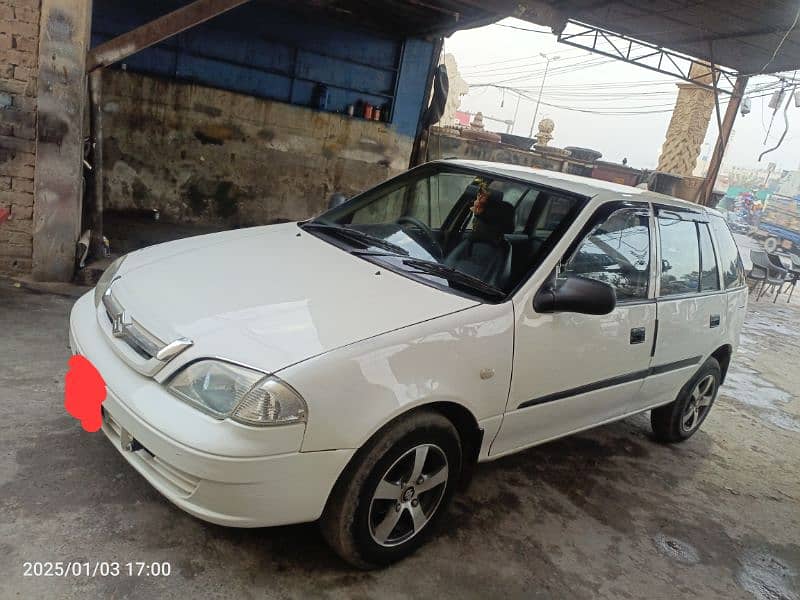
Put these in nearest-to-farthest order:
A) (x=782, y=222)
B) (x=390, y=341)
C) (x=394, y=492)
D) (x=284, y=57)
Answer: (x=390, y=341)
(x=394, y=492)
(x=284, y=57)
(x=782, y=222)

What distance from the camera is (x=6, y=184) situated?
4.58 m

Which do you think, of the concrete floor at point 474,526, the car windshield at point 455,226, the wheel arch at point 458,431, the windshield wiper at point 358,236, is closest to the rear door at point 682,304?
the concrete floor at point 474,526

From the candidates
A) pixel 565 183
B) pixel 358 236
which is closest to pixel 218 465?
pixel 358 236

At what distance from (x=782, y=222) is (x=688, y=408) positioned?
2997 cm

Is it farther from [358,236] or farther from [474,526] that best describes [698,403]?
[358,236]

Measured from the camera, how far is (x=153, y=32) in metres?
4.67

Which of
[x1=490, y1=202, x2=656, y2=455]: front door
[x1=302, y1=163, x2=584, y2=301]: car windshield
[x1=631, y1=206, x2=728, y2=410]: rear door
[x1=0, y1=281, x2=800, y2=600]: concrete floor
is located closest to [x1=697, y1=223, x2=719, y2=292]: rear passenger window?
[x1=631, y1=206, x2=728, y2=410]: rear door

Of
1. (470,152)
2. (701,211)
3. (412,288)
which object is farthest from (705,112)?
(412,288)

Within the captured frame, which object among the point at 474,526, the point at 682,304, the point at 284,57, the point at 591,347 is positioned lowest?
the point at 474,526

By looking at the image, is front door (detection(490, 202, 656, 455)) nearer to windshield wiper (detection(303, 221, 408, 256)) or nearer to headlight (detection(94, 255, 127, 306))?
windshield wiper (detection(303, 221, 408, 256))

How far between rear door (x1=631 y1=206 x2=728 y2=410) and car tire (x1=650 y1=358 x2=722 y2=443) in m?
0.16

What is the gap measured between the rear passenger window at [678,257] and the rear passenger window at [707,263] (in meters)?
0.06

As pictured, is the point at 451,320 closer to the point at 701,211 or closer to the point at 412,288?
the point at 412,288

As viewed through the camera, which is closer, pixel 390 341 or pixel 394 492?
pixel 390 341
